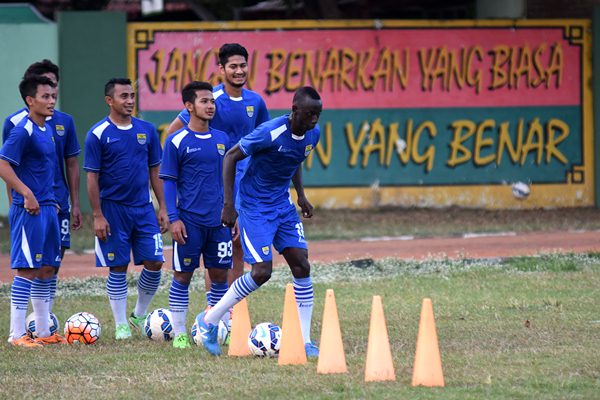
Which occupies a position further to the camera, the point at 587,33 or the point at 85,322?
the point at 587,33

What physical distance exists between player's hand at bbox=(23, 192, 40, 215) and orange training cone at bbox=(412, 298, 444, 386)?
12.8 ft

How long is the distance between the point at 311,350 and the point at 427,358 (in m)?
1.63

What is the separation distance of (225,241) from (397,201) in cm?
1250

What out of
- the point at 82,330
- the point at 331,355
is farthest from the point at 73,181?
the point at 331,355

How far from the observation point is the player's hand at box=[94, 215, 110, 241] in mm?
10516

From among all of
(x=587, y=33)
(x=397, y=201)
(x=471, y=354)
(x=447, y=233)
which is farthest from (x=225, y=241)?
(x=587, y=33)

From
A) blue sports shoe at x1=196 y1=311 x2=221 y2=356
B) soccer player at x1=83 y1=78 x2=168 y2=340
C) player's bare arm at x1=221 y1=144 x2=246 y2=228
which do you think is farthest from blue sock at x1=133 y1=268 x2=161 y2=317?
player's bare arm at x1=221 y1=144 x2=246 y2=228

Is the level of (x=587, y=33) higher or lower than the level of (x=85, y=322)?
higher

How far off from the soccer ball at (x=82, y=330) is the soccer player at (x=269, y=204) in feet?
3.72

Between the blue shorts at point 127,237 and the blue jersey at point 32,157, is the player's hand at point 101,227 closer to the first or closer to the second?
the blue shorts at point 127,237

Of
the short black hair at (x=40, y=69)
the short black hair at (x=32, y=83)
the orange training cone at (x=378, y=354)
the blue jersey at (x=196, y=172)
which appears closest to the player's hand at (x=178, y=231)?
the blue jersey at (x=196, y=172)

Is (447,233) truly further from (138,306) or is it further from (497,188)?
(138,306)

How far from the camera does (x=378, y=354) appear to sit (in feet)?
26.8

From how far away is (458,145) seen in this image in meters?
22.6
